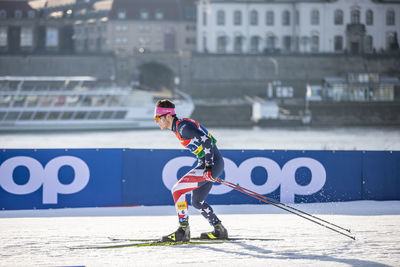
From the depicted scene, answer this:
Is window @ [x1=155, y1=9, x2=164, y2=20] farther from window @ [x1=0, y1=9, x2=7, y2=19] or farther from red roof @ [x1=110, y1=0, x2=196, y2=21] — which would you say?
window @ [x1=0, y1=9, x2=7, y2=19]

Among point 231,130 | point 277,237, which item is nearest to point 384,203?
point 277,237

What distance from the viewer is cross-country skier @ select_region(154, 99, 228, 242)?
6.45 meters

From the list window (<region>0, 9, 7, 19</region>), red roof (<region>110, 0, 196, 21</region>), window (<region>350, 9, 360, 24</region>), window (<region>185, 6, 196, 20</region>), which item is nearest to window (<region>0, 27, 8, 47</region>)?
window (<region>0, 9, 7, 19</region>)

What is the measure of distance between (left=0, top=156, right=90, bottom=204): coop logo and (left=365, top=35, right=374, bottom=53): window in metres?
59.1

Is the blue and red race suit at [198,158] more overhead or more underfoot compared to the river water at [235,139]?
more overhead

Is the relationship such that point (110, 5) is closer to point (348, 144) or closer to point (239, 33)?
point (239, 33)

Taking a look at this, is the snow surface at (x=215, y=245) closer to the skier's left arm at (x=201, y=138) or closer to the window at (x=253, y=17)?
the skier's left arm at (x=201, y=138)

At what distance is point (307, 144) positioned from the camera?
36438 mm

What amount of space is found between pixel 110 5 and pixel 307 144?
4205cm

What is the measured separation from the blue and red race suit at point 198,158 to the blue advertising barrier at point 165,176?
3.13m

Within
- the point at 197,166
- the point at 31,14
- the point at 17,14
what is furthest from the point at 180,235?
the point at 17,14

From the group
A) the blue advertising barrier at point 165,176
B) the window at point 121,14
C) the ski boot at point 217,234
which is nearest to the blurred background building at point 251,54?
the window at point 121,14

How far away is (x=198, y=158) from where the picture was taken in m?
6.61

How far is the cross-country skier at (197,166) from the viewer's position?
6.45 m
